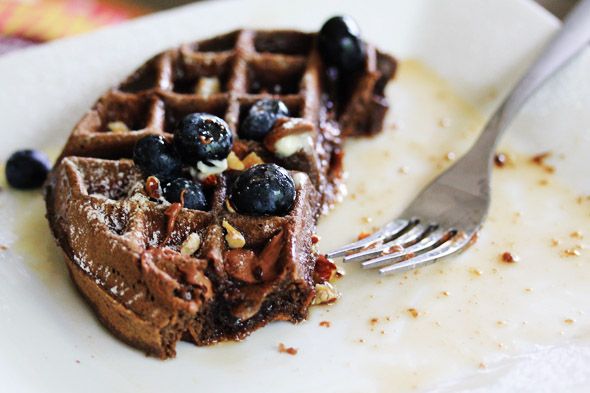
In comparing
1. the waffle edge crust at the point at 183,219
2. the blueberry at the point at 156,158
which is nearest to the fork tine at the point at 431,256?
the waffle edge crust at the point at 183,219

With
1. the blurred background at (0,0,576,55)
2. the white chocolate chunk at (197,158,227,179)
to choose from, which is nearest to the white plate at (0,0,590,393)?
the white chocolate chunk at (197,158,227,179)

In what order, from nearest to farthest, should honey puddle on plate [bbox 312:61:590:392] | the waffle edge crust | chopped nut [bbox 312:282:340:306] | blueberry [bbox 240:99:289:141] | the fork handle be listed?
the waffle edge crust, honey puddle on plate [bbox 312:61:590:392], chopped nut [bbox 312:282:340:306], blueberry [bbox 240:99:289:141], the fork handle

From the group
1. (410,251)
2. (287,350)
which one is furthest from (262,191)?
(410,251)

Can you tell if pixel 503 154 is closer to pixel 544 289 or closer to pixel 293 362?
pixel 544 289

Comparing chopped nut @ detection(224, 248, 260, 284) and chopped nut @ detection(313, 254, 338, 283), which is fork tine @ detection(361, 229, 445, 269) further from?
chopped nut @ detection(224, 248, 260, 284)

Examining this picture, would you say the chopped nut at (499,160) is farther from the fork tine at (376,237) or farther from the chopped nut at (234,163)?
the chopped nut at (234,163)

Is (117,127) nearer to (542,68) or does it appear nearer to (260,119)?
(260,119)
